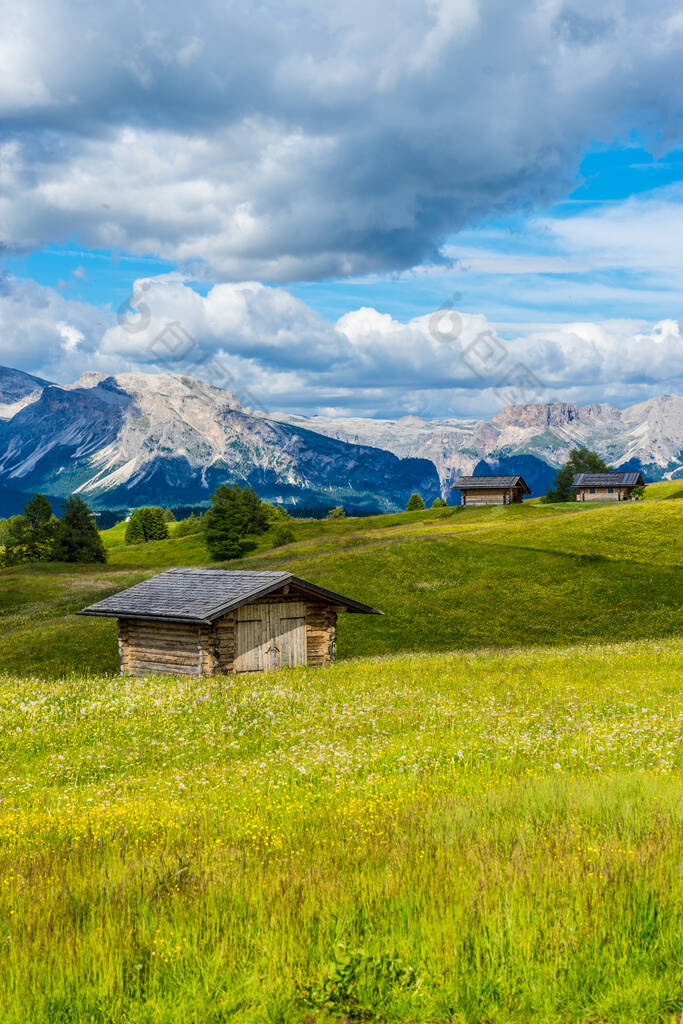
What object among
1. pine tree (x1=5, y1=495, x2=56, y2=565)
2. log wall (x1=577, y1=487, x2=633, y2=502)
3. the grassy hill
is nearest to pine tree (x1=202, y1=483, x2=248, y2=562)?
the grassy hill

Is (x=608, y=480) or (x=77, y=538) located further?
(x=608, y=480)

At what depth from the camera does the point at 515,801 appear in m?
9.20

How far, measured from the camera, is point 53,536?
113 m

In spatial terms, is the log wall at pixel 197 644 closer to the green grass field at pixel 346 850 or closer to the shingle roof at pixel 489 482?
the green grass field at pixel 346 850

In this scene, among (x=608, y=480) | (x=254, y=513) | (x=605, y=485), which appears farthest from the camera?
(x=608, y=480)

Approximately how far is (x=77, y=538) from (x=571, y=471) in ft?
331

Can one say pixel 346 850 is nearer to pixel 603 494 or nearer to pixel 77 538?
pixel 77 538

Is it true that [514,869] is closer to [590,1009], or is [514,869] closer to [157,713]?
[590,1009]

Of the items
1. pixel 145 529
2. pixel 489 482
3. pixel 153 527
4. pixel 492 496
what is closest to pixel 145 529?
pixel 145 529

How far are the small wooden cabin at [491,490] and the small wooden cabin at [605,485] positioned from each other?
11.2m

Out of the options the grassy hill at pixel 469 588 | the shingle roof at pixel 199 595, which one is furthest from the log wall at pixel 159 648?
the grassy hill at pixel 469 588

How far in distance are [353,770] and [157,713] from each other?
799cm

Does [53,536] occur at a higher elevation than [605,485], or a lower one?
lower

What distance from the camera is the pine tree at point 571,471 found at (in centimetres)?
14125
